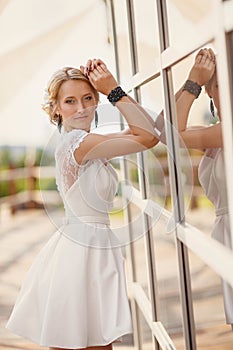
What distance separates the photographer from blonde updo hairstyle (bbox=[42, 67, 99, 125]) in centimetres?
151

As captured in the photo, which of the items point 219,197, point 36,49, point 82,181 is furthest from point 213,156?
point 36,49

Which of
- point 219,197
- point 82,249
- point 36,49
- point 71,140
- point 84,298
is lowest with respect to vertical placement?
point 84,298

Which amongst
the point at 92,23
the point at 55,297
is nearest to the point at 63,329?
the point at 55,297

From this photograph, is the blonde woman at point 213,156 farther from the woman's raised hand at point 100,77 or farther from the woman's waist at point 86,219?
the woman's waist at point 86,219

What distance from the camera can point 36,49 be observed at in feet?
19.7

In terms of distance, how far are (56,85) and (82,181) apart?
0.23m

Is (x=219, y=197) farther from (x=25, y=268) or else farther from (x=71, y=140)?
(x=25, y=268)

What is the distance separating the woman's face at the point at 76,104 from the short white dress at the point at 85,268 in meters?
0.04

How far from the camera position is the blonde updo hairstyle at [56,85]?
59.6 inches

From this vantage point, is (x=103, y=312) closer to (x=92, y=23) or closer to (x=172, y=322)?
(x=172, y=322)

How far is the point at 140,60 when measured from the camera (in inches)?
67.0

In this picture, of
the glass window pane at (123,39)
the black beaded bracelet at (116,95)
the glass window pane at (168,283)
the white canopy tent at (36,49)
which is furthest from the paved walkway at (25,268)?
the white canopy tent at (36,49)

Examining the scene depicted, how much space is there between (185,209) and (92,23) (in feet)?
10.8

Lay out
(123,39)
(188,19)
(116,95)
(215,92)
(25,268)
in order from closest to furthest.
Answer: (215,92), (188,19), (116,95), (123,39), (25,268)
